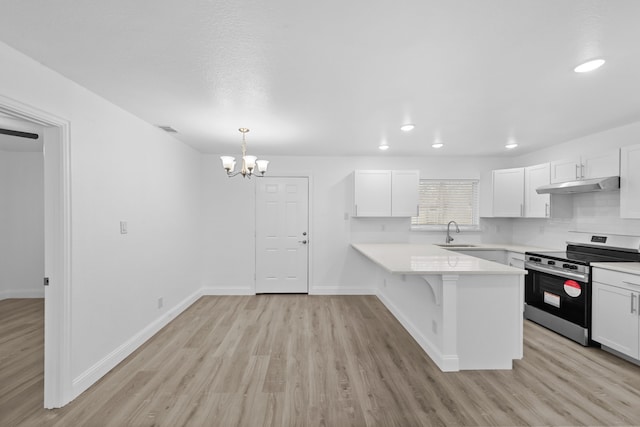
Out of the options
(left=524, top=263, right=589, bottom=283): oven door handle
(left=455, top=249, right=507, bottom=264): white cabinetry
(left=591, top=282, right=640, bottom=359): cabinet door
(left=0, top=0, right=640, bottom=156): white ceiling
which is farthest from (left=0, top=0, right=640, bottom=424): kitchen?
(left=591, top=282, right=640, bottom=359): cabinet door

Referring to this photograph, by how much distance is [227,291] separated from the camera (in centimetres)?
510

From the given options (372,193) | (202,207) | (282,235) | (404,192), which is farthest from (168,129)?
(404,192)

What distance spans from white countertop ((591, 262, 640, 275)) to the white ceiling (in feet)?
4.94

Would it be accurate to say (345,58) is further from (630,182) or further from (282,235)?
(282,235)

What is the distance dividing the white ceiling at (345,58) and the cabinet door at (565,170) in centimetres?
52

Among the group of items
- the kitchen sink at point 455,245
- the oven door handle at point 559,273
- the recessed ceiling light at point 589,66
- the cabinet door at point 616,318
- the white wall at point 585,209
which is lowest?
the cabinet door at point 616,318

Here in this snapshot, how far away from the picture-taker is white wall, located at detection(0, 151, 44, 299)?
4.87m

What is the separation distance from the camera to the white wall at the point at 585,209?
11.4ft

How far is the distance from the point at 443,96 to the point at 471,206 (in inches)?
128

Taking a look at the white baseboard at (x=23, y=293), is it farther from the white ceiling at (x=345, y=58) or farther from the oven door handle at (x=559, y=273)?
the oven door handle at (x=559, y=273)

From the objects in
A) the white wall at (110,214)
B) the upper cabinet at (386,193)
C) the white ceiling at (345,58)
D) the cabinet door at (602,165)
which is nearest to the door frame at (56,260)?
the white wall at (110,214)

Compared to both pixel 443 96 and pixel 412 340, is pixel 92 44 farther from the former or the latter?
pixel 412 340

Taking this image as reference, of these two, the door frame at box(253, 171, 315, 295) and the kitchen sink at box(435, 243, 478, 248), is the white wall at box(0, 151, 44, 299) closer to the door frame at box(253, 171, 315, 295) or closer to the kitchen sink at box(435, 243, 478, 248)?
the door frame at box(253, 171, 315, 295)

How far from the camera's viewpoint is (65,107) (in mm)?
2227
